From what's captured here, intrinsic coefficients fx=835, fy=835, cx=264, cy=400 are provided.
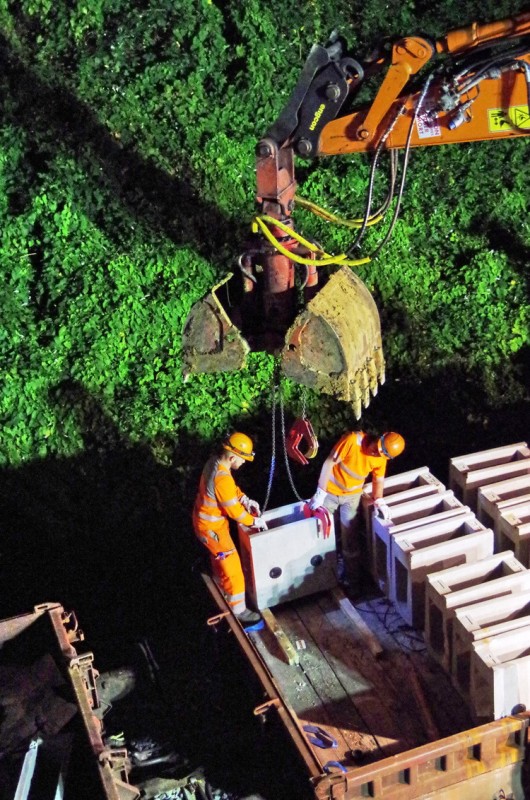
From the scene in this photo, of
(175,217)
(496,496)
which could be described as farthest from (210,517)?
(175,217)

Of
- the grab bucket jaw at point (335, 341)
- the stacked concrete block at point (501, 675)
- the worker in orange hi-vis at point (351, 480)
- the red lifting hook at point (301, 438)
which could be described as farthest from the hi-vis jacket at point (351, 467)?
the stacked concrete block at point (501, 675)

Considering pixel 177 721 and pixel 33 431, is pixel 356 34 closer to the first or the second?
pixel 33 431

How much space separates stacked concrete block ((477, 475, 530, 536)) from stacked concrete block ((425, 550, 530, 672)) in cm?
61

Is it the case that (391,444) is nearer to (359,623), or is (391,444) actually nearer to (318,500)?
(318,500)

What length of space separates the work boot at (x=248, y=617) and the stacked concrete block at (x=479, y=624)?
1.71 m

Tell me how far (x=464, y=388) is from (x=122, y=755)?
5602mm

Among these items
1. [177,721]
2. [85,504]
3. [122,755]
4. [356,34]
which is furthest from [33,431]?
[356,34]

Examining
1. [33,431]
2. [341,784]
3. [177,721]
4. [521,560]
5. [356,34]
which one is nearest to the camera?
[341,784]

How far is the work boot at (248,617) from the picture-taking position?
688 cm

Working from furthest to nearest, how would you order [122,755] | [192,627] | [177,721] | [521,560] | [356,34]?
[356,34]
[192,627]
[177,721]
[521,560]
[122,755]

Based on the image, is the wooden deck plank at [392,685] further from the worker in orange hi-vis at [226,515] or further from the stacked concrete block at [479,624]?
the worker in orange hi-vis at [226,515]

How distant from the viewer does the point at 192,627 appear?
8.32 m

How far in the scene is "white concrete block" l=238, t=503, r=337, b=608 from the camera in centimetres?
674

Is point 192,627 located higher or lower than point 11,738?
lower
